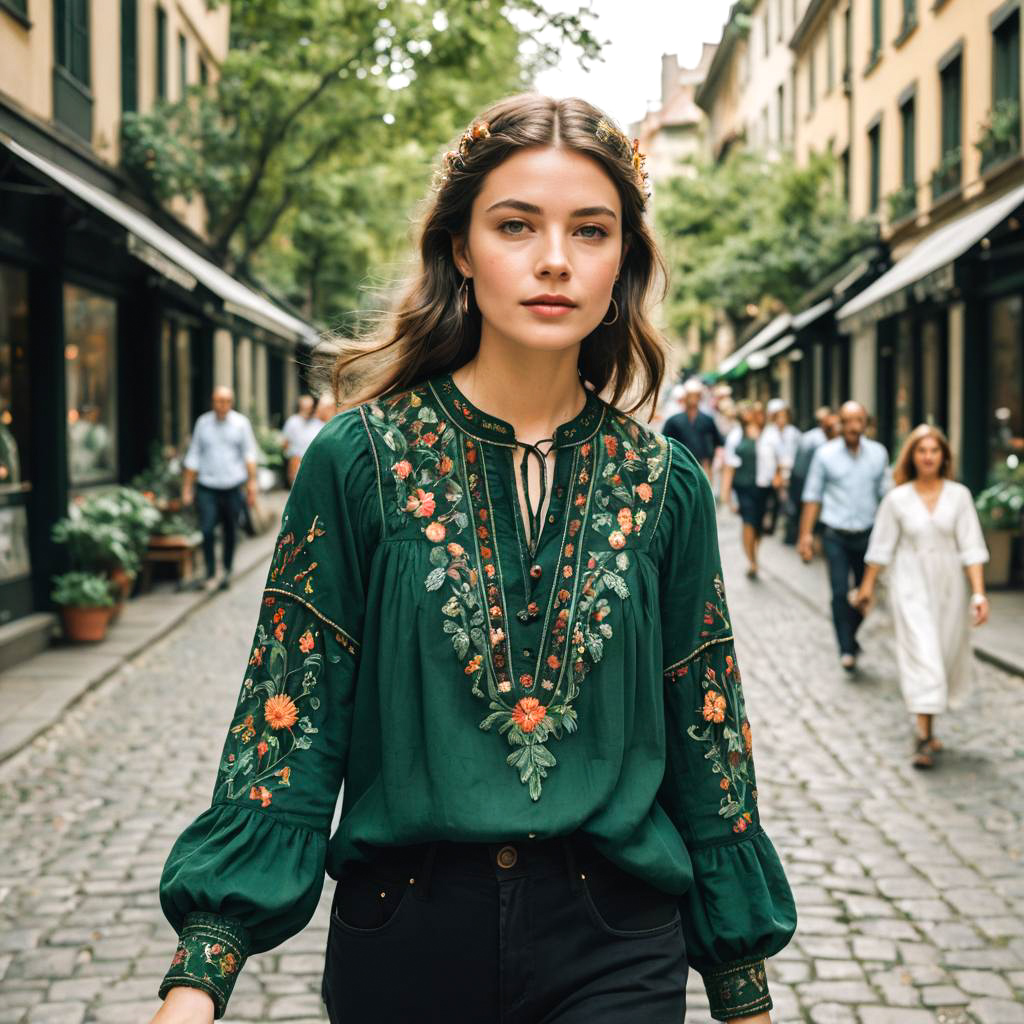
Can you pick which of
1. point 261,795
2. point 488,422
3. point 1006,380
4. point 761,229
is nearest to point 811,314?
point 761,229

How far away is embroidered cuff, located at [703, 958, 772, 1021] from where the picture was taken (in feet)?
6.62

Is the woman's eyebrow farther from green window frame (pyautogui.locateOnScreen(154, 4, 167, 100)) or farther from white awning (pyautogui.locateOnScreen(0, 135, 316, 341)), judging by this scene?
green window frame (pyautogui.locateOnScreen(154, 4, 167, 100))

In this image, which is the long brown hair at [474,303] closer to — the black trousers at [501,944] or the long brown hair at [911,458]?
the black trousers at [501,944]

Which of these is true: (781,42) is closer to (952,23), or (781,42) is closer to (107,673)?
(952,23)

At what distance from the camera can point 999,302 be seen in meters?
17.9

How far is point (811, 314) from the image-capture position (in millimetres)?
25719

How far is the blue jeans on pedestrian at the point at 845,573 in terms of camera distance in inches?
413

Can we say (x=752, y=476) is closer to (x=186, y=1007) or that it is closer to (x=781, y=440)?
(x=781, y=440)

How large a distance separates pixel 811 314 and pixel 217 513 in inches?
549

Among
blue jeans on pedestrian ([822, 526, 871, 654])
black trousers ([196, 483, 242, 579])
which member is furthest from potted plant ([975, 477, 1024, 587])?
black trousers ([196, 483, 242, 579])

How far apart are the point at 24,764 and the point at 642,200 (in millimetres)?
6277

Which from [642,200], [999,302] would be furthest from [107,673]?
[999,302]

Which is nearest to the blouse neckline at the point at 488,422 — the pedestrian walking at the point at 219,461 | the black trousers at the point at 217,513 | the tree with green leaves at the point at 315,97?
the pedestrian walking at the point at 219,461

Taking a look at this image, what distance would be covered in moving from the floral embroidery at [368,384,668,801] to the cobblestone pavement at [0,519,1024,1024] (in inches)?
104
